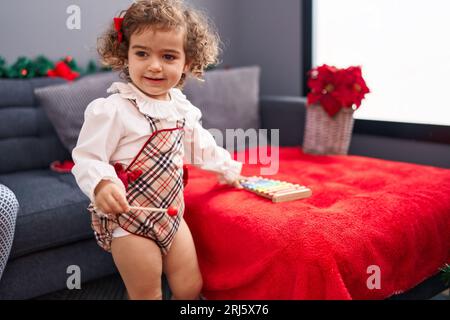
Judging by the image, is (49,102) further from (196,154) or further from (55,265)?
(196,154)

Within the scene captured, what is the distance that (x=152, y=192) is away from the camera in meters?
1.00

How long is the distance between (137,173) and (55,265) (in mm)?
550

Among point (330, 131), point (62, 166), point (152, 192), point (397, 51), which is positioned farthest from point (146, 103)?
point (397, 51)

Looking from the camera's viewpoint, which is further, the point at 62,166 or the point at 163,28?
the point at 62,166

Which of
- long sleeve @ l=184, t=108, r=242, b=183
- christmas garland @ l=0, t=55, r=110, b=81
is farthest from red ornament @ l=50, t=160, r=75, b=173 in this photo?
long sleeve @ l=184, t=108, r=242, b=183

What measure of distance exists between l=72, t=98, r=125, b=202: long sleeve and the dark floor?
61 centimetres

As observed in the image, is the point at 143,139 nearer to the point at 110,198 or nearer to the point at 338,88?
the point at 110,198

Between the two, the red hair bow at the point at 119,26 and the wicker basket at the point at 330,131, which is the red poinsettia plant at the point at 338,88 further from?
the red hair bow at the point at 119,26

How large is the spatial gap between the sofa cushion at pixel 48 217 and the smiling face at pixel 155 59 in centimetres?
51

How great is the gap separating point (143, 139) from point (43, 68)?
1030 mm

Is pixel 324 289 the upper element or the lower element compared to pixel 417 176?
lower

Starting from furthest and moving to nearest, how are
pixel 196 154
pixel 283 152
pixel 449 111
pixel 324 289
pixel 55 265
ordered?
pixel 283 152, pixel 449 111, pixel 55 265, pixel 196 154, pixel 324 289

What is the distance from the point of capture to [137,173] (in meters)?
0.98

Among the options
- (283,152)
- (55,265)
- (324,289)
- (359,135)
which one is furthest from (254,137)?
(324,289)
